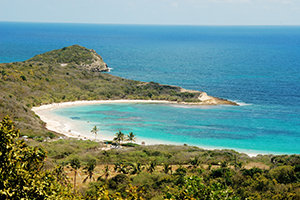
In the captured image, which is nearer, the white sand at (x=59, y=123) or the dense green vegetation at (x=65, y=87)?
the white sand at (x=59, y=123)

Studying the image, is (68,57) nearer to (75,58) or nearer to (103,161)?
(75,58)

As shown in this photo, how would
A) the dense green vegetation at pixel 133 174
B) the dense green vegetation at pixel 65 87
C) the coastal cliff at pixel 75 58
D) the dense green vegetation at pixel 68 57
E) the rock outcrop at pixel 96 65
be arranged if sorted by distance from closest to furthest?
1. the dense green vegetation at pixel 133 174
2. the dense green vegetation at pixel 65 87
3. the coastal cliff at pixel 75 58
4. the dense green vegetation at pixel 68 57
5. the rock outcrop at pixel 96 65

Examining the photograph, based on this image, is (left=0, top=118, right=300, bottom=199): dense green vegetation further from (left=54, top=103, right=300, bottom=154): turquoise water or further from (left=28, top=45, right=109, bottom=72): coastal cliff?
(left=28, top=45, right=109, bottom=72): coastal cliff

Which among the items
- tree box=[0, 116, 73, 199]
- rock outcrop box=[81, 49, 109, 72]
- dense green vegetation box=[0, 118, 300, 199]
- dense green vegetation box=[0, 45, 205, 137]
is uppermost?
rock outcrop box=[81, 49, 109, 72]

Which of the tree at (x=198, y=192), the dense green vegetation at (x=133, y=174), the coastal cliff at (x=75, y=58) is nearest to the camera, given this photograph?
the dense green vegetation at (x=133, y=174)

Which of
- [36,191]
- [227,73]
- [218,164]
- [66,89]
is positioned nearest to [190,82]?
[227,73]

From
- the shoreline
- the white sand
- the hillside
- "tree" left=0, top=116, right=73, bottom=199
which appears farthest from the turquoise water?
"tree" left=0, top=116, right=73, bottom=199

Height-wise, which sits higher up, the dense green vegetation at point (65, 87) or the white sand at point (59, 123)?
the dense green vegetation at point (65, 87)

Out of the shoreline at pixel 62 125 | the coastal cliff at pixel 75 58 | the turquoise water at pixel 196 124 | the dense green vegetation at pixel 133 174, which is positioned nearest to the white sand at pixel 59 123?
the shoreline at pixel 62 125

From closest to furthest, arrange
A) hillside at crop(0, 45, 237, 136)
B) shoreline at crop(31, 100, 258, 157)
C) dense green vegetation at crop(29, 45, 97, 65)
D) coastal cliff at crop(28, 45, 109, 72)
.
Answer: shoreline at crop(31, 100, 258, 157), hillside at crop(0, 45, 237, 136), coastal cliff at crop(28, 45, 109, 72), dense green vegetation at crop(29, 45, 97, 65)

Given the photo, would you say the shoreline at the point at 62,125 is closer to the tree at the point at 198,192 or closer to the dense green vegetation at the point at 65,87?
the dense green vegetation at the point at 65,87

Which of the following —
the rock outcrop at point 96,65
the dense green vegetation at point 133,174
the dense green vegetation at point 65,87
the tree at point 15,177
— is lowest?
the dense green vegetation at point 133,174
